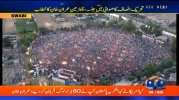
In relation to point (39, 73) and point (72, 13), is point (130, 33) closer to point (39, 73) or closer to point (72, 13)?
point (72, 13)

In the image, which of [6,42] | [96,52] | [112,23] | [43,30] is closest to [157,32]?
[112,23]

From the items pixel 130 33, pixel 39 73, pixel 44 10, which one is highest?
pixel 44 10

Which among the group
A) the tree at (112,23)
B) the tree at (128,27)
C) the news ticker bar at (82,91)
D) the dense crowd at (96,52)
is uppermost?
the tree at (112,23)

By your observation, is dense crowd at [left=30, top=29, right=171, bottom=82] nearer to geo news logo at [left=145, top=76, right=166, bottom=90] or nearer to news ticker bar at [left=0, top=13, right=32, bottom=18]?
geo news logo at [left=145, top=76, right=166, bottom=90]

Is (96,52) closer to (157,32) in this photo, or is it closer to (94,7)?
(94,7)

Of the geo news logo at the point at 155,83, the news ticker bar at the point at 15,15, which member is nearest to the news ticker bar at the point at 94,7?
the news ticker bar at the point at 15,15

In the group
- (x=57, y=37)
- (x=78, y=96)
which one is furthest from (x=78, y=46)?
(x=78, y=96)
